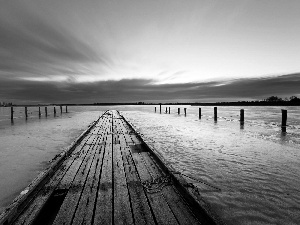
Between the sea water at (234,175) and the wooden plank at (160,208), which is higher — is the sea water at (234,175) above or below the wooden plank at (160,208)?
below

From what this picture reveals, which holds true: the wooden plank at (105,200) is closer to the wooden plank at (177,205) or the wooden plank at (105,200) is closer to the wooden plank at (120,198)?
the wooden plank at (120,198)

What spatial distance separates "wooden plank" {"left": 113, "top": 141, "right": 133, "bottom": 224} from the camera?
2.74 m

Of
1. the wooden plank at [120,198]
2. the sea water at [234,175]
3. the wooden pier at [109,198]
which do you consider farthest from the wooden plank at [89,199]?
the sea water at [234,175]

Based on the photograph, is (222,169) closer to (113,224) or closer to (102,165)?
(102,165)

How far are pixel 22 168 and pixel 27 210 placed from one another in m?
4.39

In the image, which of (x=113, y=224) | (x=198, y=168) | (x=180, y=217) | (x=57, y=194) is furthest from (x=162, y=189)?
(x=198, y=168)

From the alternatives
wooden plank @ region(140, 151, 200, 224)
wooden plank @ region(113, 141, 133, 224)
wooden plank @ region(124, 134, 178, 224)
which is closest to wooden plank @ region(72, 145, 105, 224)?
wooden plank @ region(113, 141, 133, 224)

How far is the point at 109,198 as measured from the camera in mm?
3295

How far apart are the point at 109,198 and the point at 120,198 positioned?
0.63 feet

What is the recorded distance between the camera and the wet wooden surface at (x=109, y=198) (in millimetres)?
2734

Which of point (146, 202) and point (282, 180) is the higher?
point (146, 202)

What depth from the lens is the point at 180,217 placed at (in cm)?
273

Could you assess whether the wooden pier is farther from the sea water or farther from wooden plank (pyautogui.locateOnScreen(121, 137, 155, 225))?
the sea water

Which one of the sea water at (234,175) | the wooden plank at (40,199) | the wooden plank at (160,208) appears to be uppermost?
the wooden plank at (40,199)
